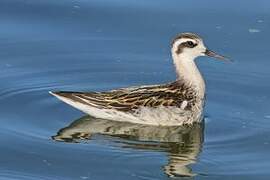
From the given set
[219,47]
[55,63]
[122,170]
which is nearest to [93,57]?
[55,63]

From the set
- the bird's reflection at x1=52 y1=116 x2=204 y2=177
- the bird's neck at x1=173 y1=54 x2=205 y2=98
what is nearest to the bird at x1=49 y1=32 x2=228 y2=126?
the bird's neck at x1=173 y1=54 x2=205 y2=98

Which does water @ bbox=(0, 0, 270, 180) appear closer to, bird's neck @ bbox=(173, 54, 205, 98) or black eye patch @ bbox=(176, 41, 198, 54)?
bird's neck @ bbox=(173, 54, 205, 98)

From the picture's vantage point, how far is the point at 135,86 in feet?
46.2

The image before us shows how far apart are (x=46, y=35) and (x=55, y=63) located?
0.88 m

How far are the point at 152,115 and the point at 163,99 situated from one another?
0.84 feet

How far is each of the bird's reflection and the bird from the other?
0.11 metres

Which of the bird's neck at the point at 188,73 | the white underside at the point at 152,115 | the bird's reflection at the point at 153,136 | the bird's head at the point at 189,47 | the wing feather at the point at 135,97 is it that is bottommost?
the bird's reflection at the point at 153,136

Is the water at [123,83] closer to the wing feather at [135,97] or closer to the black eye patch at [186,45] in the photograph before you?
the wing feather at [135,97]

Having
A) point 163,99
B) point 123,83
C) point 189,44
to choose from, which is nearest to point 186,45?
point 189,44

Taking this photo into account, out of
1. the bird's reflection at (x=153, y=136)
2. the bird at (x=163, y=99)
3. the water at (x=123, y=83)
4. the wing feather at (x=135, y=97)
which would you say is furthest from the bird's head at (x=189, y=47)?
the bird's reflection at (x=153, y=136)

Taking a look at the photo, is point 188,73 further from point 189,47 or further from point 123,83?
point 123,83

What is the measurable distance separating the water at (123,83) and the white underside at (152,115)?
0.13m

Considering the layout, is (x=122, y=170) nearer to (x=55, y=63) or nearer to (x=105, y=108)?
(x=105, y=108)

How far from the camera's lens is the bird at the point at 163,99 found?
13.4m
